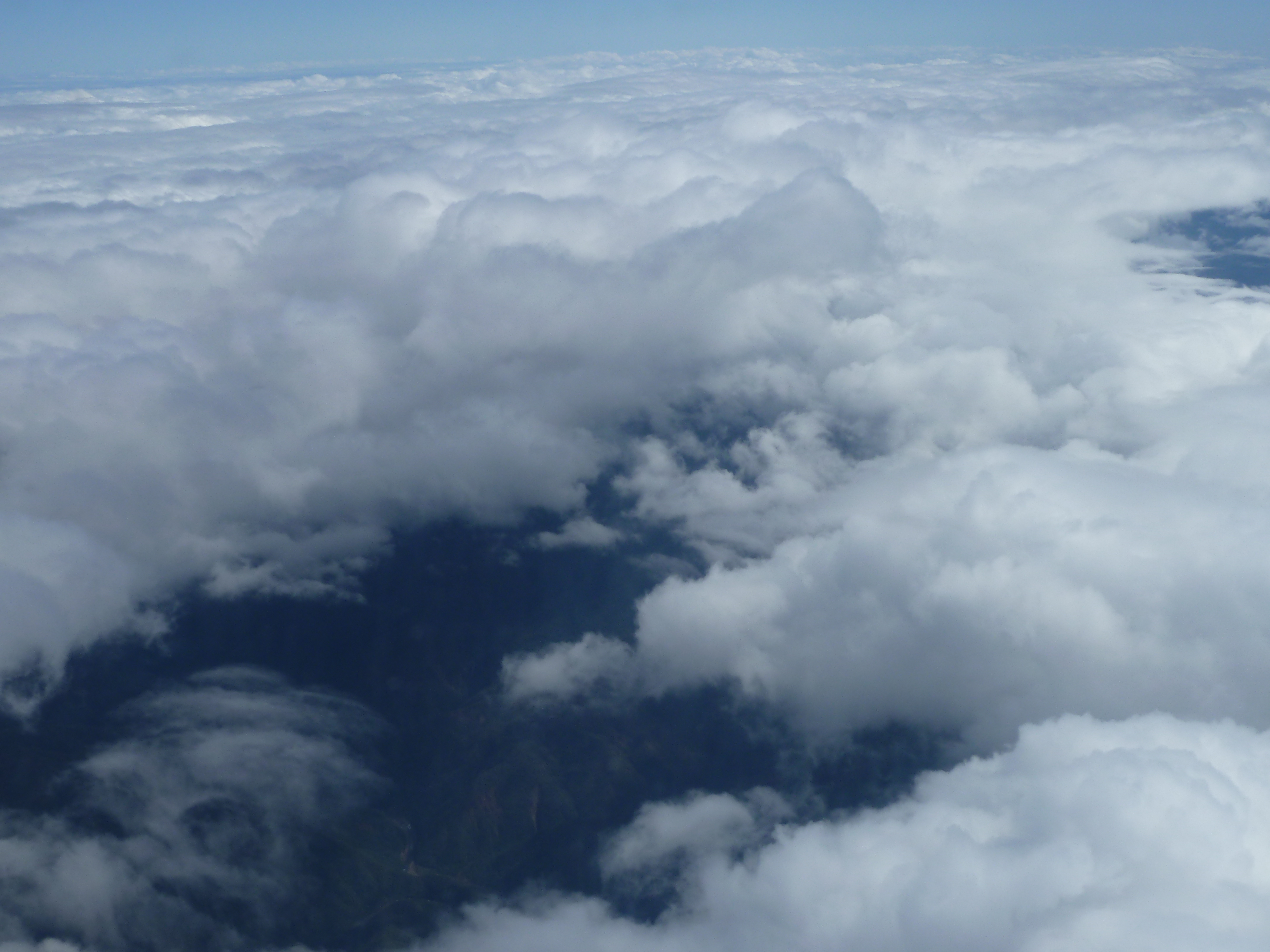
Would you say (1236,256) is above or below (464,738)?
above

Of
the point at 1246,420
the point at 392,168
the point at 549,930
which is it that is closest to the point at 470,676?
the point at 549,930

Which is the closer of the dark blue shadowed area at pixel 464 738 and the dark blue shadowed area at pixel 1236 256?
the dark blue shadowed area at pixel 464 738

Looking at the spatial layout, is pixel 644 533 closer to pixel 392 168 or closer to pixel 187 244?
pixel 187 244

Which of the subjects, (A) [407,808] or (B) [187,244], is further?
(B) [187,244]

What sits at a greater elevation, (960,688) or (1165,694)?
(1165,694)

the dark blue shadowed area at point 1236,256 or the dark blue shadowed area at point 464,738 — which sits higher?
the dark blue shadowed area at point 1236,256

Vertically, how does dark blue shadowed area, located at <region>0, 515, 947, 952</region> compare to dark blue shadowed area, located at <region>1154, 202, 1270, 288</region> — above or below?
below

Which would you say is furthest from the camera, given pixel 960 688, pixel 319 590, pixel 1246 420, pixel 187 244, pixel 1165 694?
pixel 187 244

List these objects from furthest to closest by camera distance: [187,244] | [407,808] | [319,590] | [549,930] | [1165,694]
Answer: [187,244]
[319,590]
[407,808]
[549,930]
[1165,694]

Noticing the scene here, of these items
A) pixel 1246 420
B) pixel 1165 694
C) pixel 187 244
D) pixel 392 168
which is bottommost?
pixel 1165 694

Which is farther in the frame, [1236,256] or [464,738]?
[1236,256]

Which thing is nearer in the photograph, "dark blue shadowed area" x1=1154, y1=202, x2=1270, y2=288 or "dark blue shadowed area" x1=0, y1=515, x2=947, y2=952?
"dark blue shadowed area" x1=0, y1=515, x2=947, y2=952
